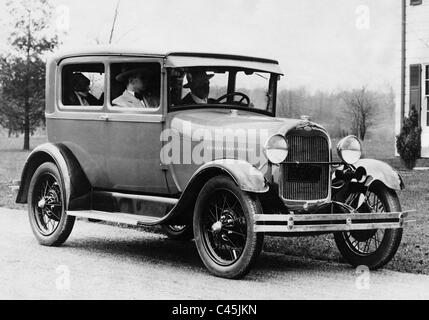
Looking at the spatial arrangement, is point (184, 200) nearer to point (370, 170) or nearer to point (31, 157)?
point (370, 170)

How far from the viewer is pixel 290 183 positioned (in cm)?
Answer: 681

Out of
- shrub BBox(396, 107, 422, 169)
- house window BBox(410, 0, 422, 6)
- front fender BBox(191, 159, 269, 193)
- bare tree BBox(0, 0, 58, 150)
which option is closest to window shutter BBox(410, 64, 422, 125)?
shrub BBox(396, 107, 422, 169)

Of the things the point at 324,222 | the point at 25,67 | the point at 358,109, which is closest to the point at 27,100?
the point at 25,67

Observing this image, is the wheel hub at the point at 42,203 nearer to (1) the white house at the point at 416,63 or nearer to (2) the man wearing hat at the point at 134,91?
(2) the man wearing hat at the point at 134,91

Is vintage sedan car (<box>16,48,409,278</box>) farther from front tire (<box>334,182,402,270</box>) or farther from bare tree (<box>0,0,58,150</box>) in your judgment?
bare tree (<box>0,0,58,150</box>)

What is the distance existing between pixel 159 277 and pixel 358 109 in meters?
23.3

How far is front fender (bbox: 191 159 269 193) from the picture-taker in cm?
632

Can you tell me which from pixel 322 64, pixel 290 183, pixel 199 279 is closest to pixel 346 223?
pixel 290 183

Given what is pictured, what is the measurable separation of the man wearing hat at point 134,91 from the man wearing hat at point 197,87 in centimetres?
36

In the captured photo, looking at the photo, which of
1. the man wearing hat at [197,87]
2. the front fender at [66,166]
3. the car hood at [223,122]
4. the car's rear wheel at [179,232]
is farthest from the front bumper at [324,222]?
the front fender at [66,166]

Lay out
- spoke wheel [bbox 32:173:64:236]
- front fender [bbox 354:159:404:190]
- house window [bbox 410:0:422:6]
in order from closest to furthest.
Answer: front fender [bbox 354:159:404:190]
spoke wheel [bbox 32:173:64:236]
house window [bbox 410:0:422:6]

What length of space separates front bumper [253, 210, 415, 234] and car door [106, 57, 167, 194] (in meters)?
1.62
